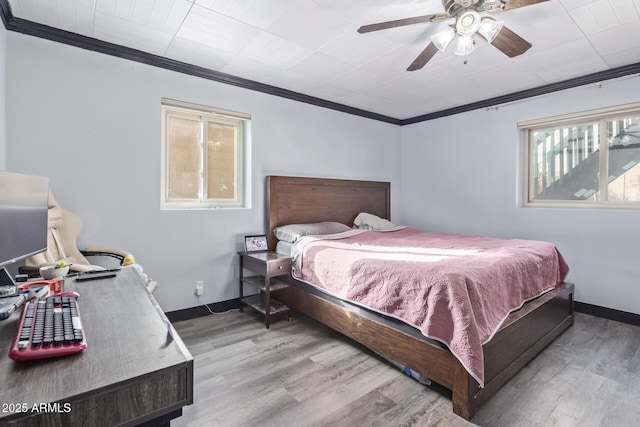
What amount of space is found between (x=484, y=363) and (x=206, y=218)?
2.60m

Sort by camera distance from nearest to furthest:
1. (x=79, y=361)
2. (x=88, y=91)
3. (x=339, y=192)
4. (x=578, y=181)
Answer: (x=79, y=361) < (x=88, y=91) < (x=578, y=181) < (x=339, y=192)

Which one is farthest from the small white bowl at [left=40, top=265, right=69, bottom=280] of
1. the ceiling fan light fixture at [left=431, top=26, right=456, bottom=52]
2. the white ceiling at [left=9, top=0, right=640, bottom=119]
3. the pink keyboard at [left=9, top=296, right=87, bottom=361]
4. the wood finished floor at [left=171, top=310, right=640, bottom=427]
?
the ceiling fan light fixture at [left=431, top=26, right=456, bottom=52]

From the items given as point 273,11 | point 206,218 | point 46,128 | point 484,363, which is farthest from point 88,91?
point 484,363

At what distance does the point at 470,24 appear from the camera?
6.22 ft

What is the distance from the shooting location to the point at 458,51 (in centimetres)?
213

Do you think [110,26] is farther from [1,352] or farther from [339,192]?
[339,192]

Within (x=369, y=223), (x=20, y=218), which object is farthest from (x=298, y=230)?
(x=20, y=218)

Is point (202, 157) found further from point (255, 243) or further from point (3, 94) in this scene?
point (3, 94)

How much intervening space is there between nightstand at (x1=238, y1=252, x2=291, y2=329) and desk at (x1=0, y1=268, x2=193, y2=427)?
6.34ft

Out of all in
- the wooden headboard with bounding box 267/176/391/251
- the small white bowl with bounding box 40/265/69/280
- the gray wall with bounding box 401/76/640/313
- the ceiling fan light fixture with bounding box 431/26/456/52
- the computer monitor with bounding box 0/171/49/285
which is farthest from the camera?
the wooden headboard with bounding box 267/176/391/251

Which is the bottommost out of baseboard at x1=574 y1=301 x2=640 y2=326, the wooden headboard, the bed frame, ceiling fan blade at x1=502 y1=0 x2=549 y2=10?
baseboard at x1=574 y1=301 x2=640 y2=326

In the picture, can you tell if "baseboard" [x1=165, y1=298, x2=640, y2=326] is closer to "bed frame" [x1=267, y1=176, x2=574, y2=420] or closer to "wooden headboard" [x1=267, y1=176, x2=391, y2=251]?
"bed frame" [x1=267, y1=176, x2=574, y2=420]

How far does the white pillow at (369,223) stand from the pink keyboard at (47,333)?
3.37 meters

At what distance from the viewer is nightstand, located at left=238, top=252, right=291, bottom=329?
291 cm
